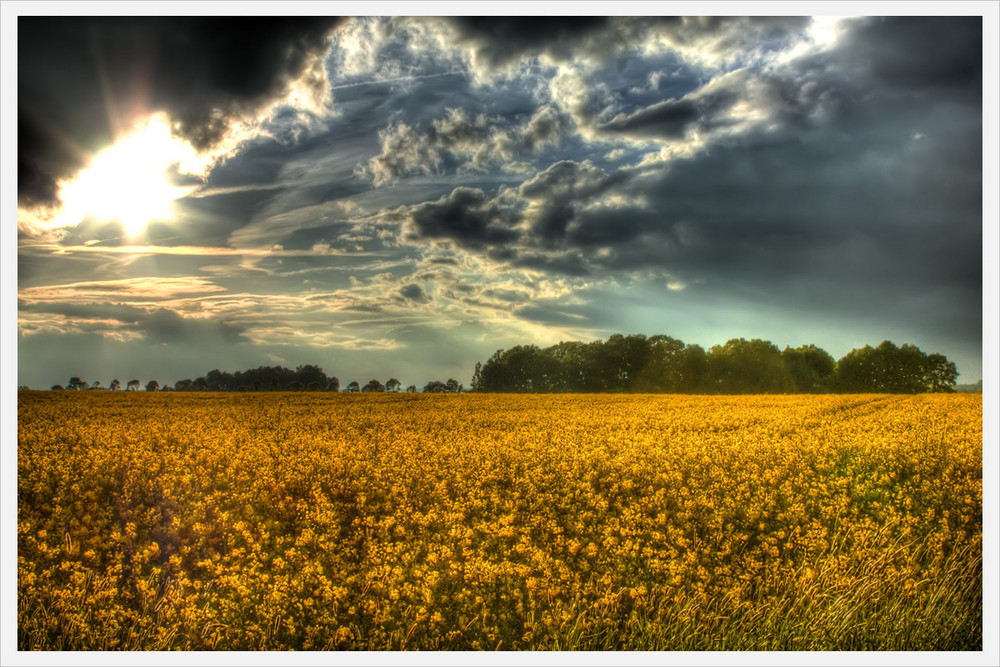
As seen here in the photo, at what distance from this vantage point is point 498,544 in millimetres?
6297

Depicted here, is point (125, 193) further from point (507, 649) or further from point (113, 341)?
point (507, 649)

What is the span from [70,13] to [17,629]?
605cm

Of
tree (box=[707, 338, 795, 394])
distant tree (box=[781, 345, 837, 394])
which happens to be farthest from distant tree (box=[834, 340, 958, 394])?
tree (box=[707, 338, 795, 394])

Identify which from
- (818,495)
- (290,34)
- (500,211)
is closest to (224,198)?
(290,34)

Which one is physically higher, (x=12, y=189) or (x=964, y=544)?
(x=12, y=189)

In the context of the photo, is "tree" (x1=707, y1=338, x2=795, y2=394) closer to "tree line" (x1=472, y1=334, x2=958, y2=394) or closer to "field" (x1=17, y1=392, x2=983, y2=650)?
"tree line" (x1=472, y1=334, x2=958, y2=394)

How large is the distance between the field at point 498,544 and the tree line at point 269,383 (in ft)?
2.72

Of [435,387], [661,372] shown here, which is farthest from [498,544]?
[661,372]

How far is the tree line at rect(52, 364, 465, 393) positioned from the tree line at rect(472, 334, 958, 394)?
1.05m

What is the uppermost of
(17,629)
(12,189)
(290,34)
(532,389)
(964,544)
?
(290,34)

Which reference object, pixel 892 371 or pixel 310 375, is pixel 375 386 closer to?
pixel 310 375

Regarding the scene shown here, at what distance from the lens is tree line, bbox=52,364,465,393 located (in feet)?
26.4

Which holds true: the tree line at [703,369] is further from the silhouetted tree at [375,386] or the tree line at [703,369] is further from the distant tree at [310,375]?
the distant tree at [310,375]

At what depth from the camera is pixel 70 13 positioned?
6887 mm
